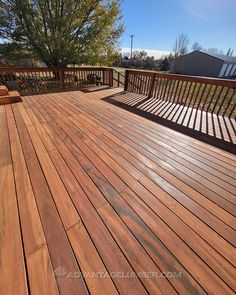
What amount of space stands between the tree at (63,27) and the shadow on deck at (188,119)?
5.43 m

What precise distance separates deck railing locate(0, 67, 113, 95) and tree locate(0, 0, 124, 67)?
2692mm

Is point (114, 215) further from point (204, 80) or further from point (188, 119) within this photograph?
point (204, 80)

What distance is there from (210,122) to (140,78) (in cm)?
285

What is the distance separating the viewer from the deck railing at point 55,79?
5.21m

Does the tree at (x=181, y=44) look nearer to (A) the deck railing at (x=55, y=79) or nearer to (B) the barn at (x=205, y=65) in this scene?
(B) the barn at (x=205, y=65)

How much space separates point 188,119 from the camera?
3.25 meters

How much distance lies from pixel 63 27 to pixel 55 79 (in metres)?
3.75

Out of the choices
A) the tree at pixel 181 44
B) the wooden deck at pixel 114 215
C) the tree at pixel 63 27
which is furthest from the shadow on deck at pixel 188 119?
the tree at pixel 181 44

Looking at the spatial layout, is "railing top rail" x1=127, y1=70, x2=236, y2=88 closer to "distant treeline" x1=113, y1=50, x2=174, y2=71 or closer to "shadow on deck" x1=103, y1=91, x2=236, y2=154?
"shadow on deck" x1=103, y1=91, x2=236, y2=154

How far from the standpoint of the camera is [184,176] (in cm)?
169

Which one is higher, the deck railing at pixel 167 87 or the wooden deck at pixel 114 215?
the deck railing at pixel 167 87

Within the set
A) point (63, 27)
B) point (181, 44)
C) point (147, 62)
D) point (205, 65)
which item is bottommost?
point (147, 62)

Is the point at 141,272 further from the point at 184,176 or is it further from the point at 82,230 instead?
the point at 184,176

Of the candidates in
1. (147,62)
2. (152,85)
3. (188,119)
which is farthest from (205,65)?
(188,119)
